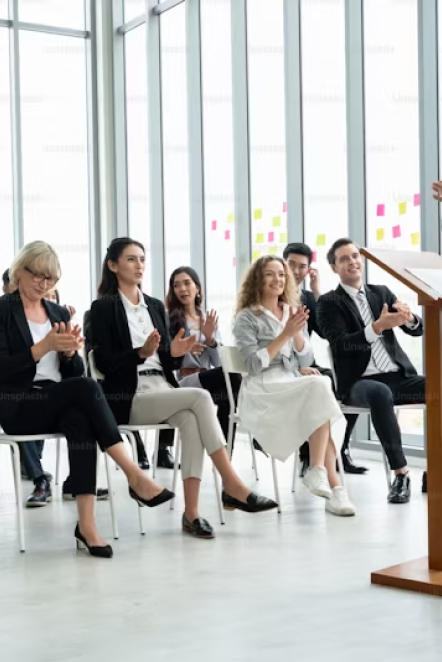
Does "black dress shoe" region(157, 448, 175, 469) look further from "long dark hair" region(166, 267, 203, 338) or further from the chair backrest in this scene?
the chair backrest

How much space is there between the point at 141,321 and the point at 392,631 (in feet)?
7.04

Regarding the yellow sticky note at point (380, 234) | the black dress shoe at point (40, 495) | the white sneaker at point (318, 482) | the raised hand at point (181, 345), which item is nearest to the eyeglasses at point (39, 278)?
the raised hand at point (181, 345)

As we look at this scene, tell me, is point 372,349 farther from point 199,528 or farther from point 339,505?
point 199,528

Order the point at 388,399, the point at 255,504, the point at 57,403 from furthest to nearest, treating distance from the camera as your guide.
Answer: the point at 388,399 → the point at 255,504 → the point at 57,403

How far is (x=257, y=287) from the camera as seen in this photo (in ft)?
14.5

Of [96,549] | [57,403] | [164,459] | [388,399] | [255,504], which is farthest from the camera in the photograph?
[164,459]

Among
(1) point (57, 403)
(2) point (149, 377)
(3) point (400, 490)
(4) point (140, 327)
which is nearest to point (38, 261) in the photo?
(1) point (57, 403)

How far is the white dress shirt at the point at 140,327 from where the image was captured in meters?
4.21

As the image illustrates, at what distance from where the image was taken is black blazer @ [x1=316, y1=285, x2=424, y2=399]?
4.63m

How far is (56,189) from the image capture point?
859cm

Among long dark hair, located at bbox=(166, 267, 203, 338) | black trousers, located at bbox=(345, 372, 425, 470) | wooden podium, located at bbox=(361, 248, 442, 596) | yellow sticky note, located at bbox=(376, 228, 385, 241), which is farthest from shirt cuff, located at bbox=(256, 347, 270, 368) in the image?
yellow sticky note, located at bbox=(376, 228, 385, 241)

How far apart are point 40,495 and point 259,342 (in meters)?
1.27

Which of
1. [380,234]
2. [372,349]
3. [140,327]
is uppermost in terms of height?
[380,234]

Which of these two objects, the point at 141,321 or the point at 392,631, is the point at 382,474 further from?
the point at 392,631
